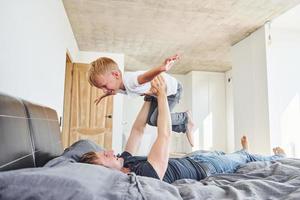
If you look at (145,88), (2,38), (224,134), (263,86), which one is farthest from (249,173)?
(224,134)

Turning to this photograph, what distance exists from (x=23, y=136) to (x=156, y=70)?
874 mm

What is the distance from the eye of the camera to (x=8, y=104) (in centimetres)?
103

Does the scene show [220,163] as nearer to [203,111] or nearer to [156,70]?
[156,70]

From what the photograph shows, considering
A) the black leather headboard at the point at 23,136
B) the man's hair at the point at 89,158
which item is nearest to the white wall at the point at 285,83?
the man's hair at the point at 89,158

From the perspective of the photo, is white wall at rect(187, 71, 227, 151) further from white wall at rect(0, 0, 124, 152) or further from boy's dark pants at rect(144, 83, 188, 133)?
boy's dark pants at rect(144, 83, 188, 133)

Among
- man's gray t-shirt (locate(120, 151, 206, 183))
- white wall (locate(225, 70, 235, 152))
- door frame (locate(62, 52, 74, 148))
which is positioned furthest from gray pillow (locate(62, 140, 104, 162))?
white wall (locate(225, 70, 235, 152))

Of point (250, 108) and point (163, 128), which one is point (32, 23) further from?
point (250, 108)

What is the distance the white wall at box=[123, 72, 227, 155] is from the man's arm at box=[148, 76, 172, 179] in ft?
17.0

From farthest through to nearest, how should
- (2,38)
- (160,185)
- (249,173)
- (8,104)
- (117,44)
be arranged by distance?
(117,44)
(2,38)
(249,173)
(8,104)
(160,185)

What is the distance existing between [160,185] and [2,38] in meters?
1.30

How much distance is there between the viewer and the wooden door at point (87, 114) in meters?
4.59

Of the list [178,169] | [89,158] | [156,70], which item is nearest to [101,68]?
[156,70]

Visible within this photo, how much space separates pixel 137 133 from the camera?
195 centimetres

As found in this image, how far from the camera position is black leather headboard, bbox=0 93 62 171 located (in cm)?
90
